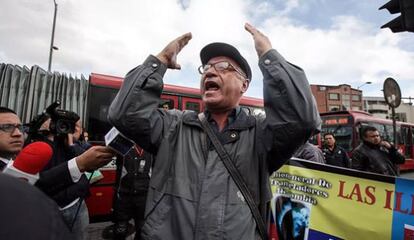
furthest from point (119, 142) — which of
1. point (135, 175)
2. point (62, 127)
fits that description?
point (135, 175)

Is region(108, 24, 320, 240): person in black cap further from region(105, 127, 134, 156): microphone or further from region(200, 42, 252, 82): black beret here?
region(200, 42, 252, 82): black beret

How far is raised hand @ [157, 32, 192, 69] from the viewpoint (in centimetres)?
181

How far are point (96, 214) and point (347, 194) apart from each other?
16.5 ft

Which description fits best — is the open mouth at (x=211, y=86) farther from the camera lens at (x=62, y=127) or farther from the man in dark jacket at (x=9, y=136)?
the man in dark jacket at (x=9, y=136)

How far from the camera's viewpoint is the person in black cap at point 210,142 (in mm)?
1542

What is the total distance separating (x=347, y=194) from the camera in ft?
9.74

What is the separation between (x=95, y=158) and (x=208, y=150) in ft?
2.50

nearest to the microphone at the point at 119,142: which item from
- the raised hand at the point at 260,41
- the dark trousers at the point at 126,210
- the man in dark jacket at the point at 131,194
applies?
the raised hand at the point at 260,41

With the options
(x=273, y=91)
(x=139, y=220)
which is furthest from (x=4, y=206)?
Answer: (x=139, y=220)

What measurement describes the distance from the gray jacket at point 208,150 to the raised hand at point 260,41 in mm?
61

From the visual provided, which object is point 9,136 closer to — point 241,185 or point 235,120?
point 235,120

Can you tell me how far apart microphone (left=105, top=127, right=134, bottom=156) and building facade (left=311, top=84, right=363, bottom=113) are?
64201 mm

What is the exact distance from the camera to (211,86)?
1881mm

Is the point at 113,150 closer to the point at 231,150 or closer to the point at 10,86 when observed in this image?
the point at 231,150
